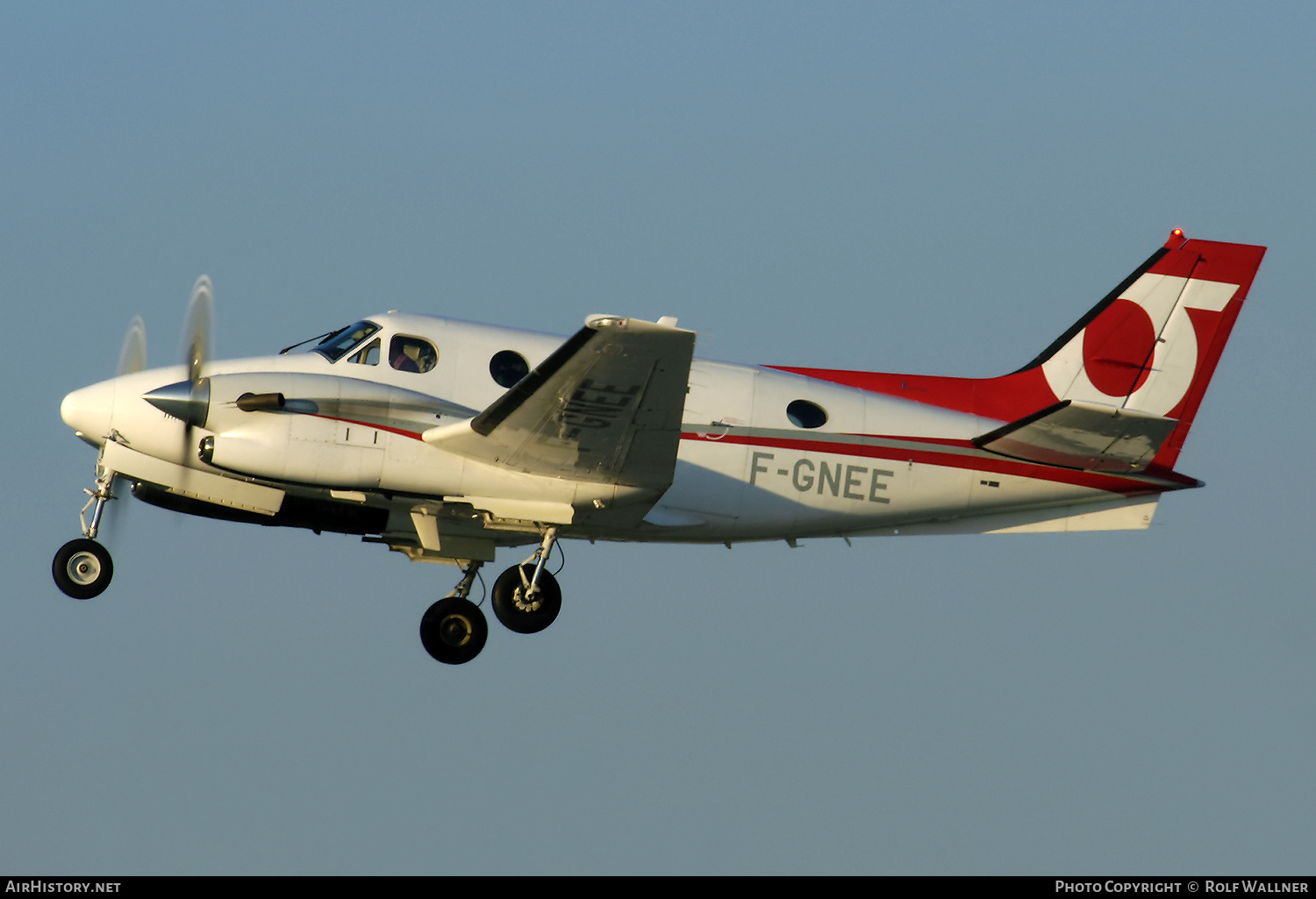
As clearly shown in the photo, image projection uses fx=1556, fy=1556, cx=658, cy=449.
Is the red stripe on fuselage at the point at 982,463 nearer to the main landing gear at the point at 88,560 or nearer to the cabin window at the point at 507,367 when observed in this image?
the cabin window at the point at 507,367

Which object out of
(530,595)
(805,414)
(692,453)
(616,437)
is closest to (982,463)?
(805,414)

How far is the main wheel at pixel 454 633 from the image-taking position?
59.3 ft

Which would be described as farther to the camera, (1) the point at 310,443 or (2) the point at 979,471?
(2) the point at 979,471

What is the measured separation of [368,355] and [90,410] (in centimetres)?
292

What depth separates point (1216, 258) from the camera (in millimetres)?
19266

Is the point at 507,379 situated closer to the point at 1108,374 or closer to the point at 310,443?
the point at 310,443

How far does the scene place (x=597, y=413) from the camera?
15445 mm

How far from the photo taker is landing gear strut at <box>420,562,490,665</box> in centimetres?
1808

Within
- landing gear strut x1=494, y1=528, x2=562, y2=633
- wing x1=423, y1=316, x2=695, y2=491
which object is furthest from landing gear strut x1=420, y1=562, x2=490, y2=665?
wing x1=423, y1=316, x2=695, y2=491

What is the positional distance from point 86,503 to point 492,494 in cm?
440

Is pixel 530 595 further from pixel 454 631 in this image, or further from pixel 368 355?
pixel 368 355

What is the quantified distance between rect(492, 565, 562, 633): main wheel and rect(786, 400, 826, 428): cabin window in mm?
3279

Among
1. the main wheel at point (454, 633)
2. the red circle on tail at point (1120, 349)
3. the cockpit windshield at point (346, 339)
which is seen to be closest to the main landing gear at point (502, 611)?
the main wheel at point (454, 633)

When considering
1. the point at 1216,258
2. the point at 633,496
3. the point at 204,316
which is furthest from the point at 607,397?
the point at 1216,258
